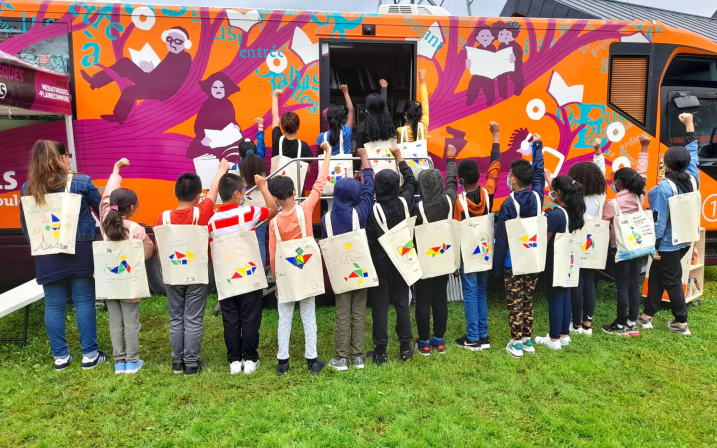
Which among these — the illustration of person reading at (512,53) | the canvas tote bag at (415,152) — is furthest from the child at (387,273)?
the illustration of person reading at (512,53)

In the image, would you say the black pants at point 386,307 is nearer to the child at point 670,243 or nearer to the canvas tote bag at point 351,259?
the canvas tote bag at point 351,259

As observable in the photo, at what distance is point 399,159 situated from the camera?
4.19 m

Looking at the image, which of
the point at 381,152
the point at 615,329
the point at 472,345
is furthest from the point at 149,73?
the point at 615,329

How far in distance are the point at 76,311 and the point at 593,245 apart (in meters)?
4.70

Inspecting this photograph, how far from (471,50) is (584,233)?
254 cm

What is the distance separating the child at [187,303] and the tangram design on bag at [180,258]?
0.79ft

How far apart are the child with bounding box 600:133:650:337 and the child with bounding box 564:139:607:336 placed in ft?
0.73

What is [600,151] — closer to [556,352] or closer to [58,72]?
[556,352]

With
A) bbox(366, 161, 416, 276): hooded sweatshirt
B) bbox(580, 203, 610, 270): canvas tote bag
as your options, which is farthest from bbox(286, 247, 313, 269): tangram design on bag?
bbox(580, 203, 610, 270): canvas tote bag

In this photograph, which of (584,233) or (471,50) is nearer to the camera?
(584,233)

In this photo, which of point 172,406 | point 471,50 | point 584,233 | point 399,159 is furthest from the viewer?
point 471,50

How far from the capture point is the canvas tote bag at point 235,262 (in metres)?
3.72

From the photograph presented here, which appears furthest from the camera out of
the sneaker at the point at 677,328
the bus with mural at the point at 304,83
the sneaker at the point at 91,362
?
the bus with mural at the point at 304,83

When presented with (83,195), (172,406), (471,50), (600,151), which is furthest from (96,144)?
(600,151)
